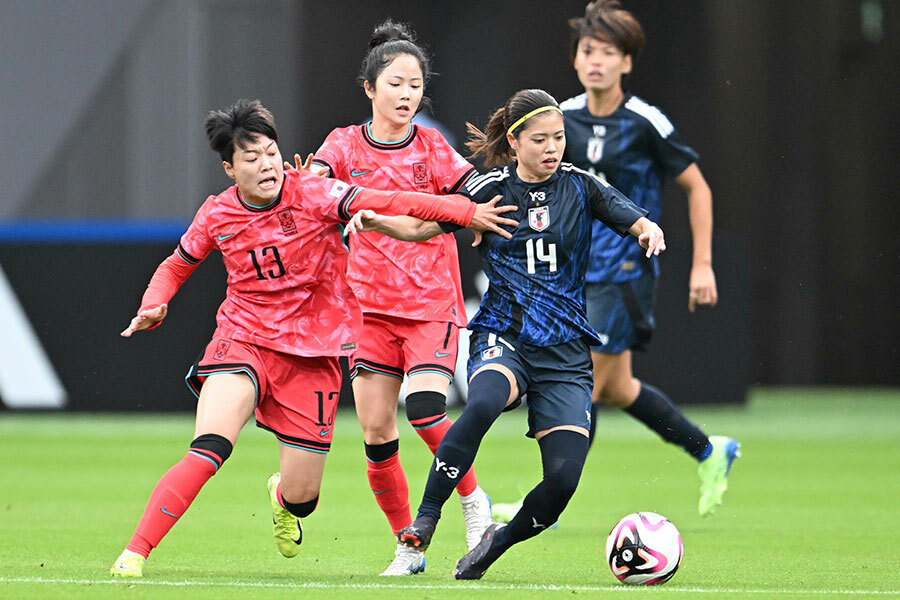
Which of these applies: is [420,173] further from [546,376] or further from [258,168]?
[546,376]

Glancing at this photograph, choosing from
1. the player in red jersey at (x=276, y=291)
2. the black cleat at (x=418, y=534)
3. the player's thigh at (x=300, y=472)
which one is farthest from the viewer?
the player's thigh at (x=300, y=472)

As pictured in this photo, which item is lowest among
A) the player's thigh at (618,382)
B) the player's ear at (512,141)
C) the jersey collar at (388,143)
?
the player's thigh at (618,382)

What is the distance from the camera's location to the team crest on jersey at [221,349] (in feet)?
19.8

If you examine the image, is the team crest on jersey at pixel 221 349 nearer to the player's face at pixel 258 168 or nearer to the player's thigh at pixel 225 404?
the player's thigh at pixel 225 404

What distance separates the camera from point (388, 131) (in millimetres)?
6617

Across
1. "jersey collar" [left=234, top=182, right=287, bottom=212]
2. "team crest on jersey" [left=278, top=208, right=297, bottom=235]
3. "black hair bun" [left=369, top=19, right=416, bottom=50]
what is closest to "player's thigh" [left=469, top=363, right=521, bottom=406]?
"team crest on jersey" [left=278, top=208, right=297, bottom=235]

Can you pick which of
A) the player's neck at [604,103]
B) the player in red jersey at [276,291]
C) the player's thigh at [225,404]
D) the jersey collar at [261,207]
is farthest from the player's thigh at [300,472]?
the player's neck at [604,103]

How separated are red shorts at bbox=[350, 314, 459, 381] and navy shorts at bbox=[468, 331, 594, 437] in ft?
1.99

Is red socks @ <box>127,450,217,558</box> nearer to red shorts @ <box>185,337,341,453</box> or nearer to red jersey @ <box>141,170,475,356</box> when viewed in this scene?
red shorts @ <box>185,337,341,453</box>

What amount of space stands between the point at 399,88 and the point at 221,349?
137 cm

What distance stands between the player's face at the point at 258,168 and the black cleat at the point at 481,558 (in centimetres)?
160

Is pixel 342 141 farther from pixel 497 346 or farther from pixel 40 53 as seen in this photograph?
pixel 40 53

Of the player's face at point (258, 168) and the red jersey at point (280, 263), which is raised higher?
the player's face at point (258, 168)

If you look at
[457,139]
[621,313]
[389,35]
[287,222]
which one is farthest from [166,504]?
[457,139]
